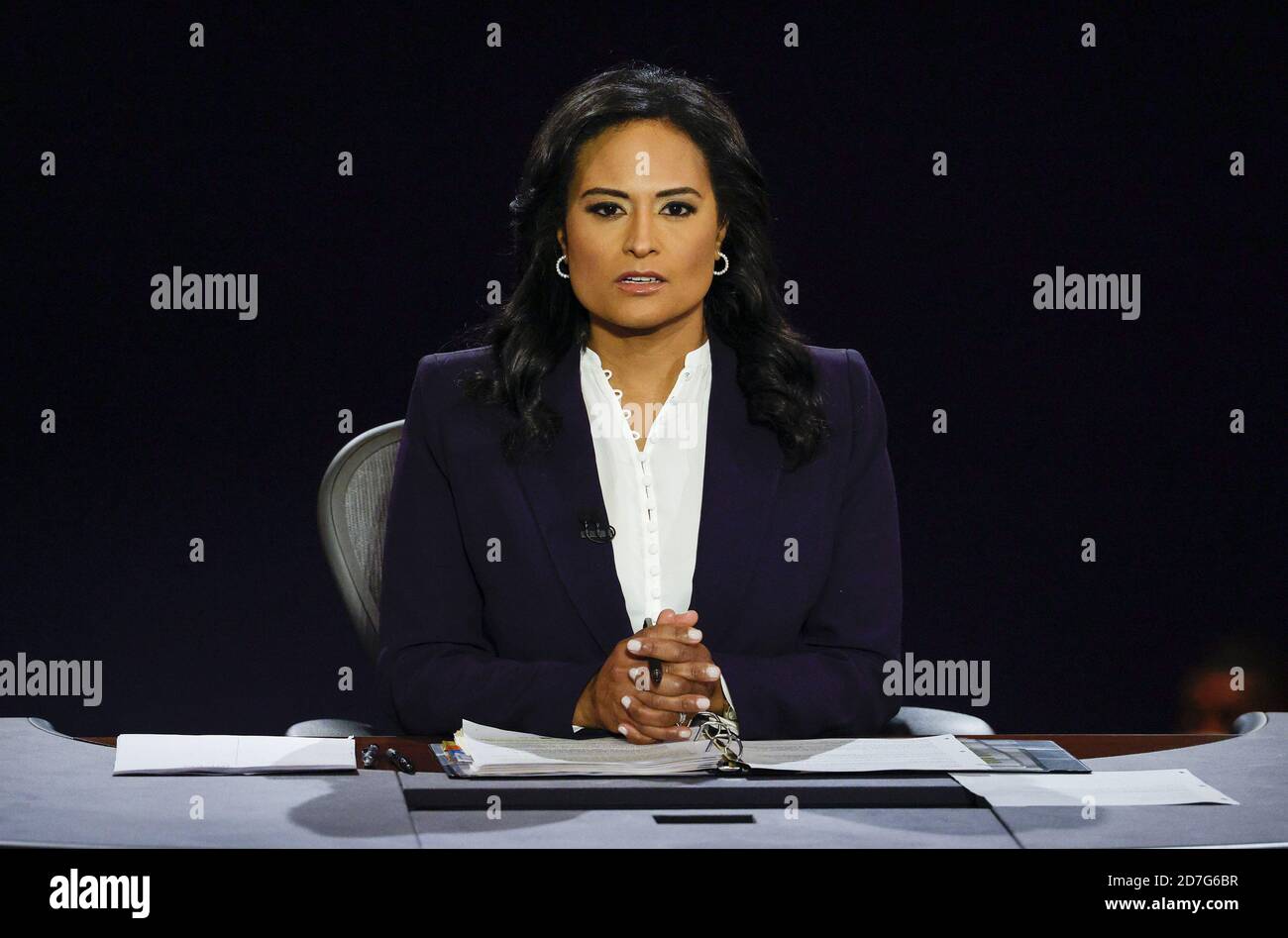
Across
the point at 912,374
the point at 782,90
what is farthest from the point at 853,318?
the point at 782,90

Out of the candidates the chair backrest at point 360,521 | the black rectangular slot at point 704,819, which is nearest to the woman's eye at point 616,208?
the chair backrest at point 360,521

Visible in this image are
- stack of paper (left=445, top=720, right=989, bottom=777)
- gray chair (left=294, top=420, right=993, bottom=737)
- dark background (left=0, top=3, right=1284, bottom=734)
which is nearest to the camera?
stack of paper (left=445, top=720, right=989, bottom=777)

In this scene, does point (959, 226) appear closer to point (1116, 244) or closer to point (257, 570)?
point (1116, 244)

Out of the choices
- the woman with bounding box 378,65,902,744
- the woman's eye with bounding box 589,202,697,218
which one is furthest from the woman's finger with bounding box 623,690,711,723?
the woman's eye with bounding box 589,202,697,218

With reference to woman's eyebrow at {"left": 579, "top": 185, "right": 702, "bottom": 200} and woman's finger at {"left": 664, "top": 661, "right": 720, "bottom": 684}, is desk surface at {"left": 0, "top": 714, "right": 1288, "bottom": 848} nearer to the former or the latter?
woman's finger at {"left": 664, "top": 661, "right": 720, "bottom": 684}

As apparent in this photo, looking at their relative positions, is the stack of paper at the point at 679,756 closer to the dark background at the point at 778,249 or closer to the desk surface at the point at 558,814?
the desk surface at the point at 558,814

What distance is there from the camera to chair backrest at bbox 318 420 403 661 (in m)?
2.86

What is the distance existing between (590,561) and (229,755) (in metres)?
0.66

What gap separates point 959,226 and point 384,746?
2684mm

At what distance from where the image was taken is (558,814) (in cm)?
183
